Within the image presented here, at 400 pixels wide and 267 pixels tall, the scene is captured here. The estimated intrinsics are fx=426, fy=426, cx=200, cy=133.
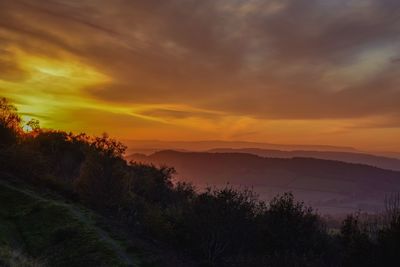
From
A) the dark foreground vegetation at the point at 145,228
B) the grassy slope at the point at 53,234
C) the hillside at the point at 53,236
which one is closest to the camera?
the hillside at the point at 53,236

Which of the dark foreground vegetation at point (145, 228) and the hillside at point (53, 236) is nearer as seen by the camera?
the hillside at point (53, 236)

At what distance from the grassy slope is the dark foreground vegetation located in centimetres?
8

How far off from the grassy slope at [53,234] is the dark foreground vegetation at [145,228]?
8 centimetres

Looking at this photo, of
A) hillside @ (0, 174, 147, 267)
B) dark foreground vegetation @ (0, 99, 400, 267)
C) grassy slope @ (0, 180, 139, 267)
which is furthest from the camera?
dark foreground vegetation @ (0, 99, 400, 267)

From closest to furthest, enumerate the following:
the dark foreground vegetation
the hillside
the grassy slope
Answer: the hillside < the grassy slope < the dark foreground vegetation

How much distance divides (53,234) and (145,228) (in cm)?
1654

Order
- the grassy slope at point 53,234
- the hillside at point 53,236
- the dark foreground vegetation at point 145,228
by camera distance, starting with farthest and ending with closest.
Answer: the dark foreground vegetation at point 145,228
the grassy slope at point 53,234
the hillside at point 53,236

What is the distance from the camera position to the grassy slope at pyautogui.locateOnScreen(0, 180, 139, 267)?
2995cm

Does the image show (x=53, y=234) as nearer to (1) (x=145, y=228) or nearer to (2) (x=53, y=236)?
(2) (x=53, y=236)

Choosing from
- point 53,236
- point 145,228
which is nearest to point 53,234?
point 53,236

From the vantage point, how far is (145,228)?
4919 cm

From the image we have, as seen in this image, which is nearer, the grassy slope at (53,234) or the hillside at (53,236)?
the hillside at (53,236)

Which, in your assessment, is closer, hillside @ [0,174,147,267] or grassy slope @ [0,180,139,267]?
hillside @ [0,174,147,267]

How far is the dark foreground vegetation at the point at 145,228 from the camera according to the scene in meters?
32.3
